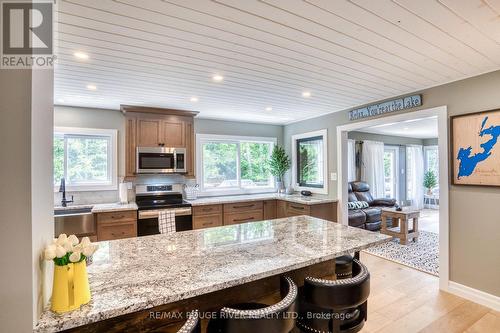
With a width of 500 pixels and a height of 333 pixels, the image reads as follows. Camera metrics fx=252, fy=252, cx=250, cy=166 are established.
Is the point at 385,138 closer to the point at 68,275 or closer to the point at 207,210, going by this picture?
the point at 207,210

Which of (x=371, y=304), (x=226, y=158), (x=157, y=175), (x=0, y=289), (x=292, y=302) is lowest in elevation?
(x=371, y=304)

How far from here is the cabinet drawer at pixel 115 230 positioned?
3371 millimetres

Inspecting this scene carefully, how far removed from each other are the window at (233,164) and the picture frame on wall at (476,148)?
3.26 meters

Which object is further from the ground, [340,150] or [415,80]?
[415,80]

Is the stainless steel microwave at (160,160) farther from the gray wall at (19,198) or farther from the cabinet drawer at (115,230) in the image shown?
the gray wall at (19,198)

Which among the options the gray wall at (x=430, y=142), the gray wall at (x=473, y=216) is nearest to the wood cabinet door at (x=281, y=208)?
the gray wall at (x=473, y=216)

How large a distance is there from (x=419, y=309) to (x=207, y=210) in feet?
9.66

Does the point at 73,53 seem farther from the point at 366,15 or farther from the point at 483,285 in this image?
the point at 483,285

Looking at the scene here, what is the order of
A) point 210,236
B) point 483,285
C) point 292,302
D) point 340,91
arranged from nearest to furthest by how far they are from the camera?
point 292,302, point 210,236, point 483,285, point 340,91

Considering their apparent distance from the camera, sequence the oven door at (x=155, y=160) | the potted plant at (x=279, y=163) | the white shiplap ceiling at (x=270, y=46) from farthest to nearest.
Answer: the potted plant at (x=279, y=163) → the oven door at (x=155, y=160) → the white shiplap ceiling at (x=270, y=46)

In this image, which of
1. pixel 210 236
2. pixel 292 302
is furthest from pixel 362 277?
pixel 210 236

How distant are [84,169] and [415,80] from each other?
4619 millimetres

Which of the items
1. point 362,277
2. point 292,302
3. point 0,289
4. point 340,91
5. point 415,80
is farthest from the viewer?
point 340,91

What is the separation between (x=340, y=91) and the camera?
315cm
